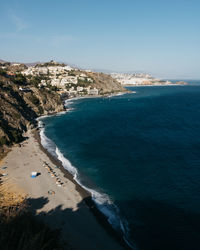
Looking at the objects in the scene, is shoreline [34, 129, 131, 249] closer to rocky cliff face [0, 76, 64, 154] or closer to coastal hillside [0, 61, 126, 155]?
coastal hillside [0, 61, 126, 155]

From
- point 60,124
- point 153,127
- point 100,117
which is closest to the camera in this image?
point 153,127

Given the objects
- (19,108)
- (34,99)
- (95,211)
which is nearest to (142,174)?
(95,211)

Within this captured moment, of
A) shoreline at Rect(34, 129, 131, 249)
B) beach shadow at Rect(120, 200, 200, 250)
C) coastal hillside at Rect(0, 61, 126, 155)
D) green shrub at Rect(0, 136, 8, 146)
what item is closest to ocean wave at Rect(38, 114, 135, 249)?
shoreline at Rect(34, 129, 131, 249)

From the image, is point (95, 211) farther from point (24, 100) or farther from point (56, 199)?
point (24, 100)

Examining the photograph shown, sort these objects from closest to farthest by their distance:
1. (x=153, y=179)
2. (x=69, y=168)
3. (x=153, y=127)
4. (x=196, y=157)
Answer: (x=153, y=179)
(x=69, y=168)
(x=196, y=157)
(x=153, y=127)

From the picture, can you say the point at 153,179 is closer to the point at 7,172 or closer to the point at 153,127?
the point at 7,172

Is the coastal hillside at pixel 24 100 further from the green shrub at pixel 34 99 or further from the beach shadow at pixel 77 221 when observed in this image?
the beach shadow at pixel 77 221

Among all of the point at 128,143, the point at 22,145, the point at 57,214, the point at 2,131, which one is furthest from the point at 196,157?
the point at 2,131
